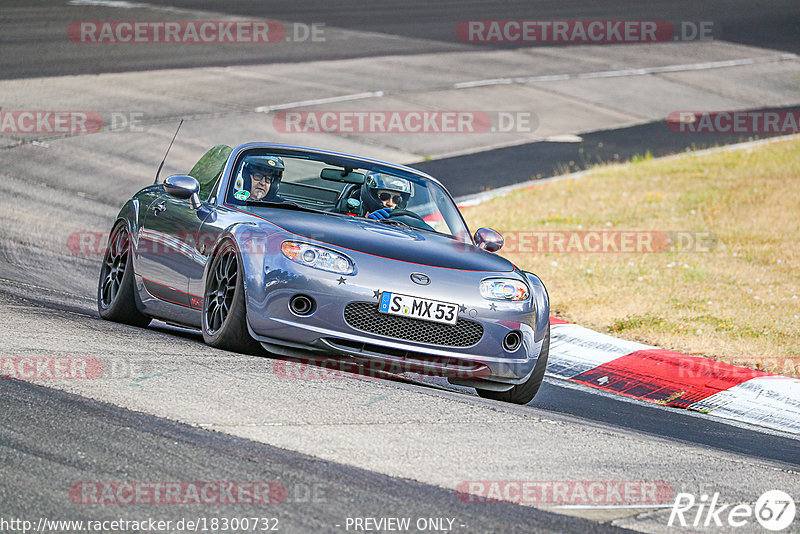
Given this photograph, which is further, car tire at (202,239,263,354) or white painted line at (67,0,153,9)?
white painted line at (67,0,153,9)

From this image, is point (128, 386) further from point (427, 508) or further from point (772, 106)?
point (772, 106)

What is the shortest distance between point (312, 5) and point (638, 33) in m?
9.73

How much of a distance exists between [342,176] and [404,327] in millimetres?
1864

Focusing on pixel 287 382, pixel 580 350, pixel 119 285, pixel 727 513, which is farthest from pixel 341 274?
pixel 580 350

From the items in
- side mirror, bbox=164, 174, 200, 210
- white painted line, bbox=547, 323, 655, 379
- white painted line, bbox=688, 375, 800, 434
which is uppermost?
side mirror, bbox=164, 174, 200, 210

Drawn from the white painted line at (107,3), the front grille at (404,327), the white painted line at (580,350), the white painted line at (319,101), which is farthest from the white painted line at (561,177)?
the white painted line at (107,3)

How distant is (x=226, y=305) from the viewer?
7266 millimetres

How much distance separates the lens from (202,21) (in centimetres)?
2956

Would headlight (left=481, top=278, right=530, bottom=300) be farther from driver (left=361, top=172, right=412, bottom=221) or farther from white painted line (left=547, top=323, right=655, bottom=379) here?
white painted line (left=547, top=323, right=655, bottom=379)

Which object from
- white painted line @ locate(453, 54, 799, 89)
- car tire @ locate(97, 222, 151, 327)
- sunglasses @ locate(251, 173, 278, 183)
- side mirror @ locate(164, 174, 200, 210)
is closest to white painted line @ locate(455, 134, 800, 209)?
white painted line @ locate(453, 54, 799, 89)

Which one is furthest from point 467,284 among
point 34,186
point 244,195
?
point 34,186

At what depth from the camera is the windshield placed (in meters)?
8.08

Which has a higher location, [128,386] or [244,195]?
[244,195]

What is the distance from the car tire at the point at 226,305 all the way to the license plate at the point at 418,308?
86 cm
